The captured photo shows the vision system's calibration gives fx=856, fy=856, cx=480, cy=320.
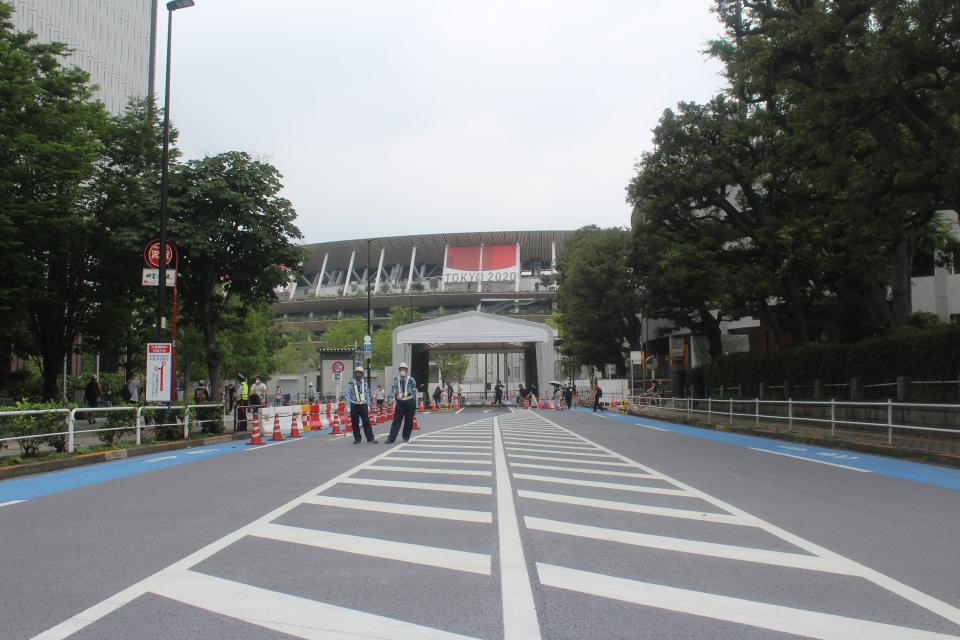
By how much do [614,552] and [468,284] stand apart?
104 metres

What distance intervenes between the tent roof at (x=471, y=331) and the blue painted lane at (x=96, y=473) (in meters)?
34.1

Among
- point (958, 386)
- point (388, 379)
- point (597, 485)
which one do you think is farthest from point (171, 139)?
point (388, 379)

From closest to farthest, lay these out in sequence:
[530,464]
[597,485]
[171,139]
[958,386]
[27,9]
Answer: [597,485]
[530,464]
[958,386]
[171,139]
[27,9]

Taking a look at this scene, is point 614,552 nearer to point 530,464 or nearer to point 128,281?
point 530,464

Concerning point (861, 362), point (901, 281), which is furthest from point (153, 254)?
point (901, 281)

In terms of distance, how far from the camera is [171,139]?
27.4m

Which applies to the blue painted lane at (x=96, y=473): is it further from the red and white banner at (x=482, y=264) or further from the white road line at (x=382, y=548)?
the red and white banner at (x=482, y=264)

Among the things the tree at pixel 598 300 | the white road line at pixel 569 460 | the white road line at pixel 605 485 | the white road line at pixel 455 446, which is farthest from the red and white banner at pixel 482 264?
the white road line at pixel 605 485

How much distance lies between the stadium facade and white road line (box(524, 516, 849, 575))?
314 ft

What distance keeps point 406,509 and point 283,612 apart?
3.83 meters

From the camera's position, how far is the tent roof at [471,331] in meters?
54.1

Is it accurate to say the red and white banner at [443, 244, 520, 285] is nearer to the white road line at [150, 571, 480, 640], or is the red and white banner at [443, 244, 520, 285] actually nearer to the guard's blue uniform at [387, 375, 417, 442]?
the guard's blue uniform at [387, 375, 417, 442]

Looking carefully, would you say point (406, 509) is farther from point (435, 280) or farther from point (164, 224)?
point (435, 280)

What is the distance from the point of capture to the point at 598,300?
6044 centimetres
